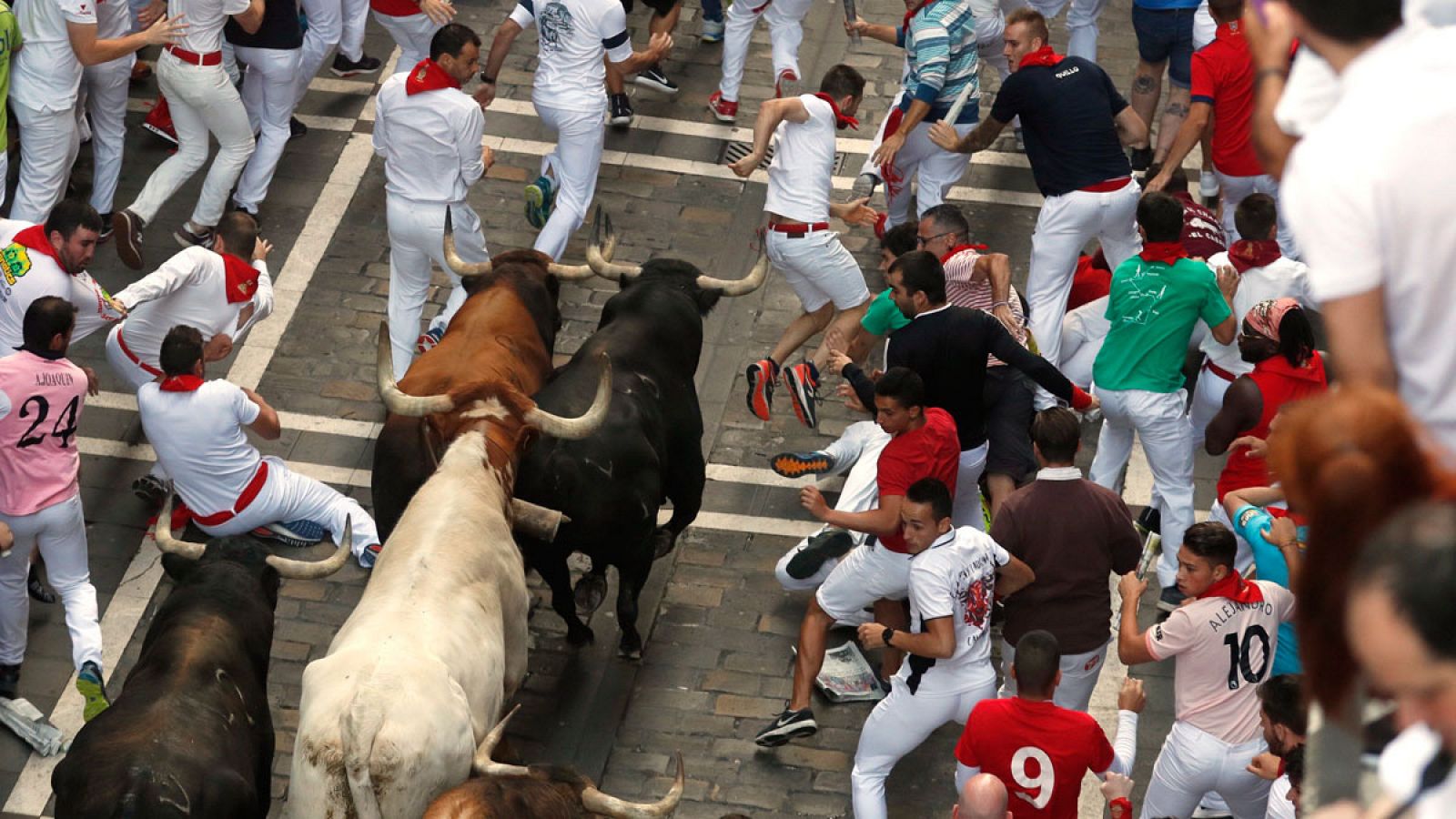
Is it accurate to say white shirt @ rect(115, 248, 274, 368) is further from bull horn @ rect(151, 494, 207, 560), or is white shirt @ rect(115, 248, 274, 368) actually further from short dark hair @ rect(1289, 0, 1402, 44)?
short dark hair @ rect(1289, 0, 1402, 44)

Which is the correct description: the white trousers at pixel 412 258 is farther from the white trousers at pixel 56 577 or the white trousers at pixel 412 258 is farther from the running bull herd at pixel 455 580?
the white trousers at pixel 56 577

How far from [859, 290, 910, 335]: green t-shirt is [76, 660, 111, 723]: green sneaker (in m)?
4.72

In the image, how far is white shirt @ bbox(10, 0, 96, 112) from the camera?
39.7ft

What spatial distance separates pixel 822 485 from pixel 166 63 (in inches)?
216

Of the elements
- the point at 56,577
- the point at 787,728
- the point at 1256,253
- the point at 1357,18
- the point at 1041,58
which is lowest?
the point at 56,577

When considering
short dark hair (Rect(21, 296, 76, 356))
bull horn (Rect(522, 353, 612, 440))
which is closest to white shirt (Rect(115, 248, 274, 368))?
short dark hair (Rect(21, 296, 76, 356))

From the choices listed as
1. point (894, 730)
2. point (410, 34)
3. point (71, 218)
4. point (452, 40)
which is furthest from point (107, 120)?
point (894, 730)

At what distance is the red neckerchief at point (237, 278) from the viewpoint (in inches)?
436

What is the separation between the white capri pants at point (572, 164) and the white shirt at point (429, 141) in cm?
98

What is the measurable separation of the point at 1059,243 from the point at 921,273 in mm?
2219

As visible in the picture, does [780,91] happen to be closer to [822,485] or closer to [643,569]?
[822,485]

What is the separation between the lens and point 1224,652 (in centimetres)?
834

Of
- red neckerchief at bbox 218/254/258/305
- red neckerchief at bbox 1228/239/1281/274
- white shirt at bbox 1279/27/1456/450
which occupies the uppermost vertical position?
white shirt at bbox 1279/27/1456/450

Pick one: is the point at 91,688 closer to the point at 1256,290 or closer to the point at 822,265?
the point at 822,265
